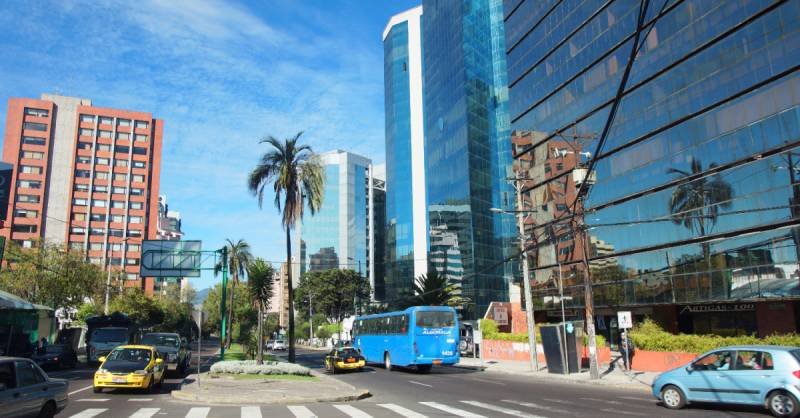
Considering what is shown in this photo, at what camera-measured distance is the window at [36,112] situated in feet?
341

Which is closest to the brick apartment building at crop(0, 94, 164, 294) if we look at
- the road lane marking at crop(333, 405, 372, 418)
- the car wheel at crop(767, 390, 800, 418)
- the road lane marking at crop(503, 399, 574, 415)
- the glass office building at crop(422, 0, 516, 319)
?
the glass office building at crop(422, 0, 516, 319)

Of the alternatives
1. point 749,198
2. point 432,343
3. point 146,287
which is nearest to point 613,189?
point 749,198

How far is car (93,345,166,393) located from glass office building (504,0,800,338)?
15.8m

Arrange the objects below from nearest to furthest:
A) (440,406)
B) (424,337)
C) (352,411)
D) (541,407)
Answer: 1. (352,411)
2. (541,407)
3. (440,406)
4. (424,337)

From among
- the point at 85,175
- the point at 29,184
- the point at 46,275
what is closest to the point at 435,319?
the point at 46,275

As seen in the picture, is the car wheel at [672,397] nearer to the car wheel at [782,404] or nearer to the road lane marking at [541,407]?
the car wheel at [782,404]

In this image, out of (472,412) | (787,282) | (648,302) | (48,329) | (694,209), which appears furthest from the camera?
(48,329)

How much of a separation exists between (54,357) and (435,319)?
65.2 ft

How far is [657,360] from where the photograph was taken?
85.4 feet

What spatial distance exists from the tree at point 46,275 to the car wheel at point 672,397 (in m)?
44.9

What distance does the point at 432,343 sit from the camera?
30.1 metres

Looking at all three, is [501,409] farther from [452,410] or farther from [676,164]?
[676,164]

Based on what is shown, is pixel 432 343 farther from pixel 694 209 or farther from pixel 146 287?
pixel 146 287

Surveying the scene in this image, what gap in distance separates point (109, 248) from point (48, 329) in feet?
201
